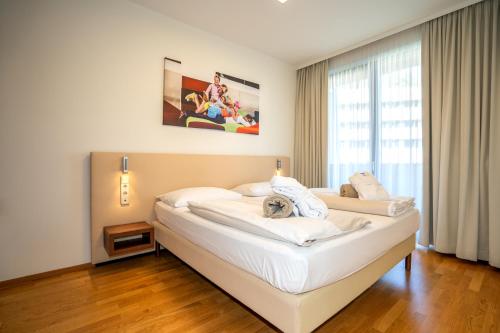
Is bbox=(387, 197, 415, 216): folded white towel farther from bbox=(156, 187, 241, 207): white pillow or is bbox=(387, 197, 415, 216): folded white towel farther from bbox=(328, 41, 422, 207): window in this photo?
bbox=(156, 187, 241, 207): white pillow

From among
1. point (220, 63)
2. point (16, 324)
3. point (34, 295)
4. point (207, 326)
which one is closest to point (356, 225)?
point (207, 326)

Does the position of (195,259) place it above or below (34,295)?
above

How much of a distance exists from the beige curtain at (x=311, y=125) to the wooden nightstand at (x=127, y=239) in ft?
8.79

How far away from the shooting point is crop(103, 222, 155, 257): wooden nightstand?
7.36ft

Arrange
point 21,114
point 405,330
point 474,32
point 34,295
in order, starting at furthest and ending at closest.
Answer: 1. point 474,32
2. point 21,114
3. point 34,295
4. point 405,330

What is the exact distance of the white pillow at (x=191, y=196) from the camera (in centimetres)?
248

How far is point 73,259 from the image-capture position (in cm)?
237

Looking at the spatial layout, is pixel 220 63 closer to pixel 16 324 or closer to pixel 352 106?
pixel 352 106

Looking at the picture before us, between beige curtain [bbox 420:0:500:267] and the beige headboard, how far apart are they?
7.88 feet

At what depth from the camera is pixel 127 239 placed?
2.59 meters

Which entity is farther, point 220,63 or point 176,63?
point 220,63

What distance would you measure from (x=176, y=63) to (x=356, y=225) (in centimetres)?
262

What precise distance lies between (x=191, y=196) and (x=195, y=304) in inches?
41.5

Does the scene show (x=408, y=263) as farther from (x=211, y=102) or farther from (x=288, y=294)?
(x=211, y=102)
